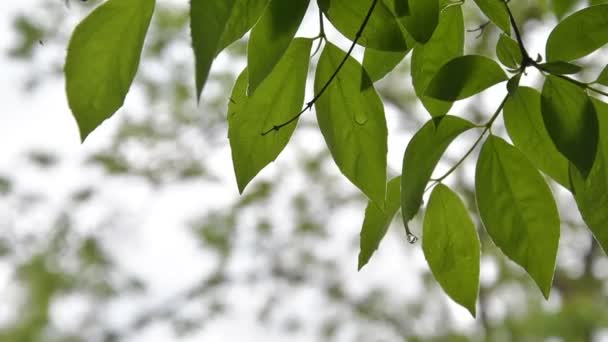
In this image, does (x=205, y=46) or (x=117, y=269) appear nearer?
(x=205, y=46)

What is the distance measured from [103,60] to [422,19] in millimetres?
174

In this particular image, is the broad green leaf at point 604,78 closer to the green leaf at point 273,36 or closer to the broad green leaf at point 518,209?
the broad green leaf at point 518,209

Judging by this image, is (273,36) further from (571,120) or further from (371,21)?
(571,120)

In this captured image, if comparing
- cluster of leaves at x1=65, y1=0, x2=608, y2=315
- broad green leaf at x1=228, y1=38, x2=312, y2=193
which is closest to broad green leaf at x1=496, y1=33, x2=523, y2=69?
cluster of leaves at x1=65, y1=0, x2=608, y2=315

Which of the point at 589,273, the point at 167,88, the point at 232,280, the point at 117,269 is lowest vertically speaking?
the point at 589,273

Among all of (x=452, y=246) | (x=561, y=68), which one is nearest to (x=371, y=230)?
(x=452, y=246)

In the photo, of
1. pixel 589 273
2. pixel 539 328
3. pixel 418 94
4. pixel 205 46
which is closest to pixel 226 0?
pixel 205 46

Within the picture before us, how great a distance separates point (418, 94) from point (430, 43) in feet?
0.11

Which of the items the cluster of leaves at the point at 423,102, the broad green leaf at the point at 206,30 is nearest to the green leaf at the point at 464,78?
the cluster of leaves at the point at 423,102

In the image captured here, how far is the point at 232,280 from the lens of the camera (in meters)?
5.11

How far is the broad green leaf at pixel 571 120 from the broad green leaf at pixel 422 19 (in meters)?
0.08

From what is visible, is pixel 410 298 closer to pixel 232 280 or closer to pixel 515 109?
pixel 232 280

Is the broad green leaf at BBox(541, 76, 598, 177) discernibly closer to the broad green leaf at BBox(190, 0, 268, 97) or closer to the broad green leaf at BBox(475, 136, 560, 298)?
the broad green leaf at BBox(475, 136, 560, 298)

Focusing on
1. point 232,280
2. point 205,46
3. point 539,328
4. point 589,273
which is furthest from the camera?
point 232,280
